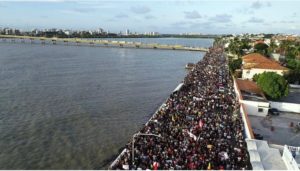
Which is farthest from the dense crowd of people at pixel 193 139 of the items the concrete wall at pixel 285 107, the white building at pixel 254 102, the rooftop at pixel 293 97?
the rooftop at pixel 293 97

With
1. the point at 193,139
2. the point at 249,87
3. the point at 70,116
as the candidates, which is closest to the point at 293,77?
the point at 249,87

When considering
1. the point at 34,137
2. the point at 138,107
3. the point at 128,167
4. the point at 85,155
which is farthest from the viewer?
the point at 138,107

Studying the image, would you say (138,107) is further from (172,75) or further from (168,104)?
(172,75)

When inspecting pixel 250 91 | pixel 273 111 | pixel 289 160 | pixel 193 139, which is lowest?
pixel 273 111

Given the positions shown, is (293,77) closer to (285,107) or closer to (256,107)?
(285,107)

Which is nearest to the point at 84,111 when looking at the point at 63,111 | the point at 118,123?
the point at 63,111

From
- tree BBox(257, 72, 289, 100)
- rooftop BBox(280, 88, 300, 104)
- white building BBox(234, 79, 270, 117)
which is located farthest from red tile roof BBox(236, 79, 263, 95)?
rooftop BBox(280, 88, 300, 104)

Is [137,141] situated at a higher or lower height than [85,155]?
higher

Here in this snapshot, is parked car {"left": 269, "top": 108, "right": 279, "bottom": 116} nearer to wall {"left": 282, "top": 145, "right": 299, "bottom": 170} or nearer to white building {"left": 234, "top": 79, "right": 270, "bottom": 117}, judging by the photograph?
white building {"left": 234, "top": 79, "right": 270, "bottom": 117}
